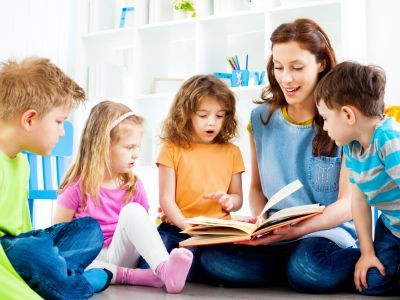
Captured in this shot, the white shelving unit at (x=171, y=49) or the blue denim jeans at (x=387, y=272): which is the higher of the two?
the white shelving unit at (x=171, y=49)

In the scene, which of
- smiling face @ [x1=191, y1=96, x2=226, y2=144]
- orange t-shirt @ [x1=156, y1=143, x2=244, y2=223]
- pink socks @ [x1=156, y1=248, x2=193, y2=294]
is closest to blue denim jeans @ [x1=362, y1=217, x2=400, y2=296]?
pink socks @ [x1=156, y1=248, x2=193, y2=294]

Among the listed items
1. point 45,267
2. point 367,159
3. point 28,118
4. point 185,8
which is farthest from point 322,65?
point 185,8

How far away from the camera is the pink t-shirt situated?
1707mm

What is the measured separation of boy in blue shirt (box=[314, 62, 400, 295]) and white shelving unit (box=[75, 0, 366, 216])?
1327mm

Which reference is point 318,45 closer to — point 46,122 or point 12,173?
point 46,122

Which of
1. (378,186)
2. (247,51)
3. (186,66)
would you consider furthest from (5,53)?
(378,186)

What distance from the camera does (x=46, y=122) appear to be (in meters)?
1.25

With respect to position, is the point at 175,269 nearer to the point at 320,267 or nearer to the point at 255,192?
the point at 320,267

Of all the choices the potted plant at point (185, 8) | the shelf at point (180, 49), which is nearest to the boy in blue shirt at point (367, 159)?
the shelf at point (180, 49)

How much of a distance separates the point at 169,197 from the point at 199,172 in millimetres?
140

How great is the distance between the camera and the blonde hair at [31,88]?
1.21 metres

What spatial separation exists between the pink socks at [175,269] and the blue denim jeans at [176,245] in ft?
0.79

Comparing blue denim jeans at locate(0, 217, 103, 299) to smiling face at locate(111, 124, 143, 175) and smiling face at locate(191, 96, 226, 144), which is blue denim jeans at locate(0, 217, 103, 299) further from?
smiling face at locate(191, 96, 226, 144)

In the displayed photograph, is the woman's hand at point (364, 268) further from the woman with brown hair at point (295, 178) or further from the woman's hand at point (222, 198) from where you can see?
the woman's hand at point (222, 198)
